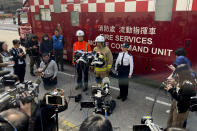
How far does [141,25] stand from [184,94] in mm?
2664

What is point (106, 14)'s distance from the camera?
17.6ft

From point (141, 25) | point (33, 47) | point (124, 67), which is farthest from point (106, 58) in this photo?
point (33, 47)

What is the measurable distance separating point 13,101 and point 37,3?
609cm

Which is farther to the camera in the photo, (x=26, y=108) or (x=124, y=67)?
(x=124, y=67)

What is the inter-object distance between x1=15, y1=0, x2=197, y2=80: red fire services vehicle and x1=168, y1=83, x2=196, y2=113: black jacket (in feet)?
6.10

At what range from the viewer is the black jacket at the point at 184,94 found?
8.07ft

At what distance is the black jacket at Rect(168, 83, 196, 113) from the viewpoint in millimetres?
2459

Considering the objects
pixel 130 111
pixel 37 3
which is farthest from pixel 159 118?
pixel 37 3

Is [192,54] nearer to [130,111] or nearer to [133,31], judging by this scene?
[133,31]

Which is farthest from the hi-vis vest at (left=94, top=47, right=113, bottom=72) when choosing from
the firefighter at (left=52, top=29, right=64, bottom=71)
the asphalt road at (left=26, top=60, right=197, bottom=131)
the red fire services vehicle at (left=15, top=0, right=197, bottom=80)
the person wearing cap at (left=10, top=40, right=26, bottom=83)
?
the firefighter at (left=52, top=29, right=64, bottom=71)

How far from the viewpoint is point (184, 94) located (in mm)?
2490

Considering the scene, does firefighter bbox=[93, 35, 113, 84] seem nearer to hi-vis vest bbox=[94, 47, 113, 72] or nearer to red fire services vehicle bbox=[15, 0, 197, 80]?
hi-vis vest bbox=[94, 47, 113, 72]

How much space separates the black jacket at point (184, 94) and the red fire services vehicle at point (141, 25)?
6.10 feet

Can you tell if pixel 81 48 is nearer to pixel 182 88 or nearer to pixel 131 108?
pixel 131 108
